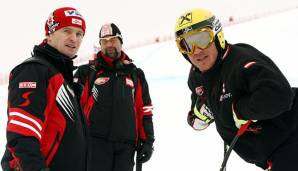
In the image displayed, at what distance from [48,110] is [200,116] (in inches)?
47.5

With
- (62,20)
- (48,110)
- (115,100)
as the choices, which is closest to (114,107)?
(115,100)

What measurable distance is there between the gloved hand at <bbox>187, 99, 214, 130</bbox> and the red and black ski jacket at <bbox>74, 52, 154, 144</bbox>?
0.72 meters

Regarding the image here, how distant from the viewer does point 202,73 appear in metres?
2.47

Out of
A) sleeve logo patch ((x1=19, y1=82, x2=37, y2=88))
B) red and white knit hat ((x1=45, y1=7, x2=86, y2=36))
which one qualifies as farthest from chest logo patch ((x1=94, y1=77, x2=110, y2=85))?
sleeve logo patch ((x1=19, y1=82, x2=37, y2=88))

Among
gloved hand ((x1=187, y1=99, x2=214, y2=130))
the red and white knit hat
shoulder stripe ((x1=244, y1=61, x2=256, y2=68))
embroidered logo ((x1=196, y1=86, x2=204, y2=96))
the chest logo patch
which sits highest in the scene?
the red and white knit hat

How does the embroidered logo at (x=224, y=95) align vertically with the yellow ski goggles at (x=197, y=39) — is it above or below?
below

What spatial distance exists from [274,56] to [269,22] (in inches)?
225

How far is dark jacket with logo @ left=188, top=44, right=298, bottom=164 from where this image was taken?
6.56 ft

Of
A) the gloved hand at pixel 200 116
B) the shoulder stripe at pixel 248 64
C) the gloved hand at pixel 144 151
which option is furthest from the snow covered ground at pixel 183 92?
the shoulder stripe at pixel 248 64

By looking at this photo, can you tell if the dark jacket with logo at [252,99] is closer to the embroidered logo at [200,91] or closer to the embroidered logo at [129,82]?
the embroidered logo at [200,91]

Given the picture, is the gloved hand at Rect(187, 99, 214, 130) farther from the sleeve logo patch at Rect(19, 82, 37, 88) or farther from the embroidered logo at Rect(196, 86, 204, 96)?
the sleeve logo patch at Rect(19, 82, 37, 88)

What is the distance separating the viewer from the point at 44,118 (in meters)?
2.10

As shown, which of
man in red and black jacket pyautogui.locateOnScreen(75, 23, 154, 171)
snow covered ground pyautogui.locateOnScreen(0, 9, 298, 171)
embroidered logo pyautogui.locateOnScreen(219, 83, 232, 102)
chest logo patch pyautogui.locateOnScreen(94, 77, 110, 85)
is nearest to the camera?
embroidered logo pyautogui.locateOnScreen(219, 83, 232, 102)

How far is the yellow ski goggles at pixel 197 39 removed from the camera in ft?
7.66
